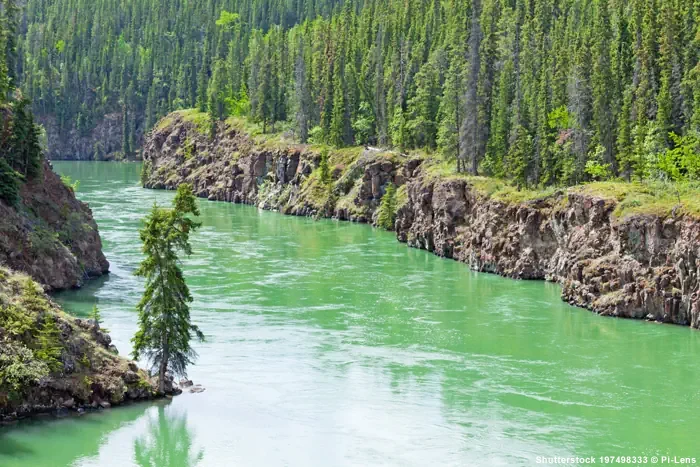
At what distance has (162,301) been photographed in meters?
51.4

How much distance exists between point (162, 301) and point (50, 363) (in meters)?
6.58

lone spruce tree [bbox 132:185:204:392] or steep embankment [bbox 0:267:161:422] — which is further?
lone spruce tree [bbox 132:185:204:392]

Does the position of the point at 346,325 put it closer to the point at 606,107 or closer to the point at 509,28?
the point at 606,107

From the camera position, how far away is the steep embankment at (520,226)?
241 feet

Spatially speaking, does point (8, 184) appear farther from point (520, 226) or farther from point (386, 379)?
point (520, 226)

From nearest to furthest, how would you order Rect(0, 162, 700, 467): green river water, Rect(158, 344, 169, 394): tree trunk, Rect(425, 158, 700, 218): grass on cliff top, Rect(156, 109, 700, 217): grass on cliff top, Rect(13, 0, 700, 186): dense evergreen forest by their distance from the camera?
Rect(0, 162, 700, 467): green river water < Rect(158, 344, 169, 394): tree trunk < Rect(425, 158, 700, 218): grass on cliff top < Rect(156, 109, 700, 217): grass on cliff top < Rect(13, 0, 700, 186): dense evergreen forest

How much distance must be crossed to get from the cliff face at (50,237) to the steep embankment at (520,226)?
125 ft

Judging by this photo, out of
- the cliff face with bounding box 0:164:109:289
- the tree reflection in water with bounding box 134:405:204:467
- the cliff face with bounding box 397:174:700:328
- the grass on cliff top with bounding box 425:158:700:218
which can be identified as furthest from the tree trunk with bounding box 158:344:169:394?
the grass on cliff top with bounding box 425:158:700:218

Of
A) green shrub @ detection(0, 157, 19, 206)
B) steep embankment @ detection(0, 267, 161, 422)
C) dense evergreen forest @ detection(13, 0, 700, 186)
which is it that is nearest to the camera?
steep embankment @ detection(0, 267, 161, 422)

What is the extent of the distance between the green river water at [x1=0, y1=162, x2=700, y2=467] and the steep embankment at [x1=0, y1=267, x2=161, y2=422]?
127 cm

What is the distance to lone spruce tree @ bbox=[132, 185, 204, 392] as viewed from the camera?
5147 centimetres

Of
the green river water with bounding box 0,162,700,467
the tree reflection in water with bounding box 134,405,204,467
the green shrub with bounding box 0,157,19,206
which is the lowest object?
the tree reflection in water with bounding box 134,405,204,467

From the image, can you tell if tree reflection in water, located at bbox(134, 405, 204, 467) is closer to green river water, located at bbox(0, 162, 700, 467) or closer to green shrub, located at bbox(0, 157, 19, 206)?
green river water, located at bbox(0, 162, 700, 467)

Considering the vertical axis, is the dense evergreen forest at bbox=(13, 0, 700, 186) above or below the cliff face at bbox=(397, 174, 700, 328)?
above
